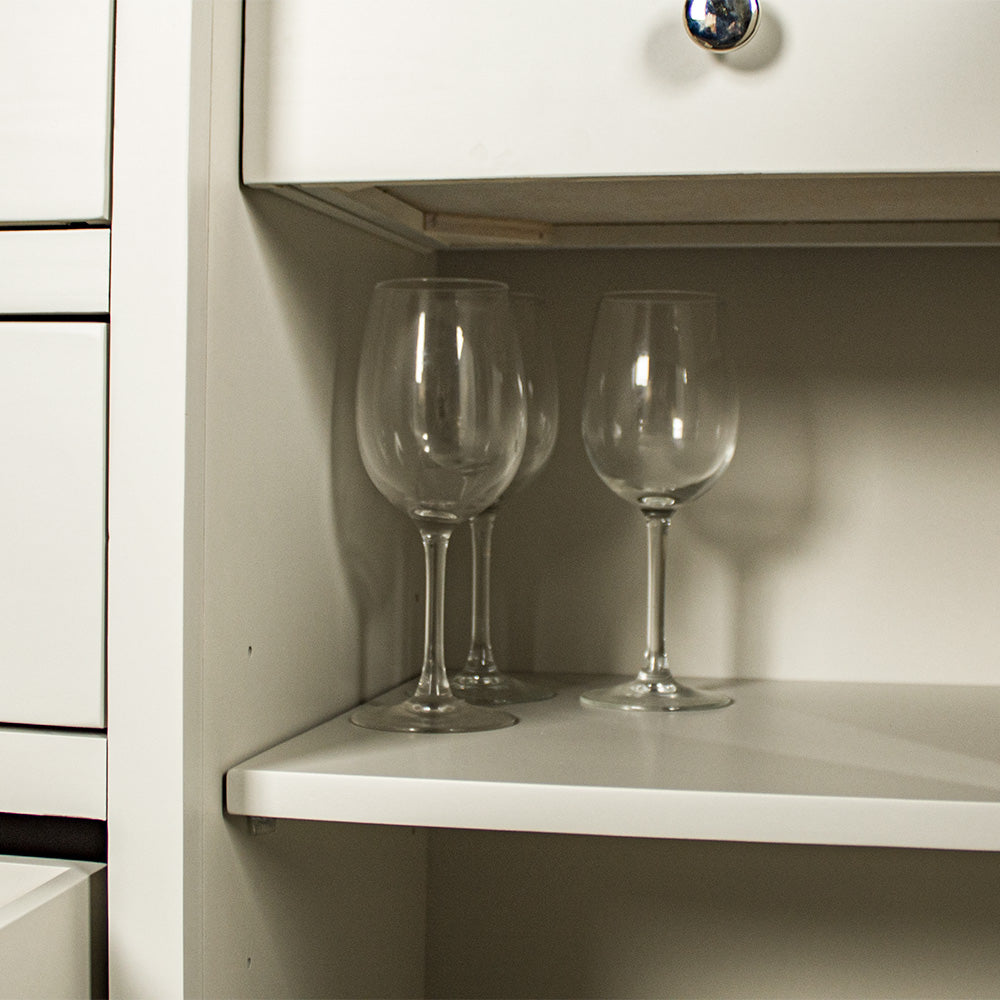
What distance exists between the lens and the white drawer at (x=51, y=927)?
1.47ft

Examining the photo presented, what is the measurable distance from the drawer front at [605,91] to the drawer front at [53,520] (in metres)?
0.12

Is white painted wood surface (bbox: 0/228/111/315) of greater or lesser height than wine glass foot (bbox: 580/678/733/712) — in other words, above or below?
above

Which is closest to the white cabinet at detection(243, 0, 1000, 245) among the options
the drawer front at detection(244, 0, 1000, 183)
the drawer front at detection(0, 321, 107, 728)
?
the drawer front at detection(244, 0, 1000, 183)

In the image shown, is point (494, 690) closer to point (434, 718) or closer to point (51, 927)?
point (434, 718)

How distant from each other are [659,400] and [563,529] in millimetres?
199

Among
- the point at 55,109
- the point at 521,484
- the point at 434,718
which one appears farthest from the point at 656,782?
the point at 55,109

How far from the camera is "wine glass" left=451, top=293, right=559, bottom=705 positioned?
2.35 feet

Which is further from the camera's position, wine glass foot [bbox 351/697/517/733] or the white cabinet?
wine glass foot [bbox 351/697/517/733]

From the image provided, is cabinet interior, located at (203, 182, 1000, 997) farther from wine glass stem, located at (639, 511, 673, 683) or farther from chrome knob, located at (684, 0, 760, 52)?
chrome knob, located at (684, 0, 760, 52)

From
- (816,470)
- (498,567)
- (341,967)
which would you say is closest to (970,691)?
(816,470)

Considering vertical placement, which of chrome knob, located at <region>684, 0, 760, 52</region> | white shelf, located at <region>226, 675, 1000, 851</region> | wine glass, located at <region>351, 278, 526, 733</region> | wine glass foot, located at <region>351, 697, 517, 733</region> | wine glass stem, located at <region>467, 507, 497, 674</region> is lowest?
white shelf, located at <region>226, 675, 1000, 851</region>

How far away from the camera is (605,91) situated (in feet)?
1.71

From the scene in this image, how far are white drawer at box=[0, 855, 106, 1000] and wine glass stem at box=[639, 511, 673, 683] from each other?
0.32 m

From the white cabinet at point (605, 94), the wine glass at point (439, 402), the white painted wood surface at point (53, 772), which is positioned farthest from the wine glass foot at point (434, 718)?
the white cabinet at point (605, 94)
